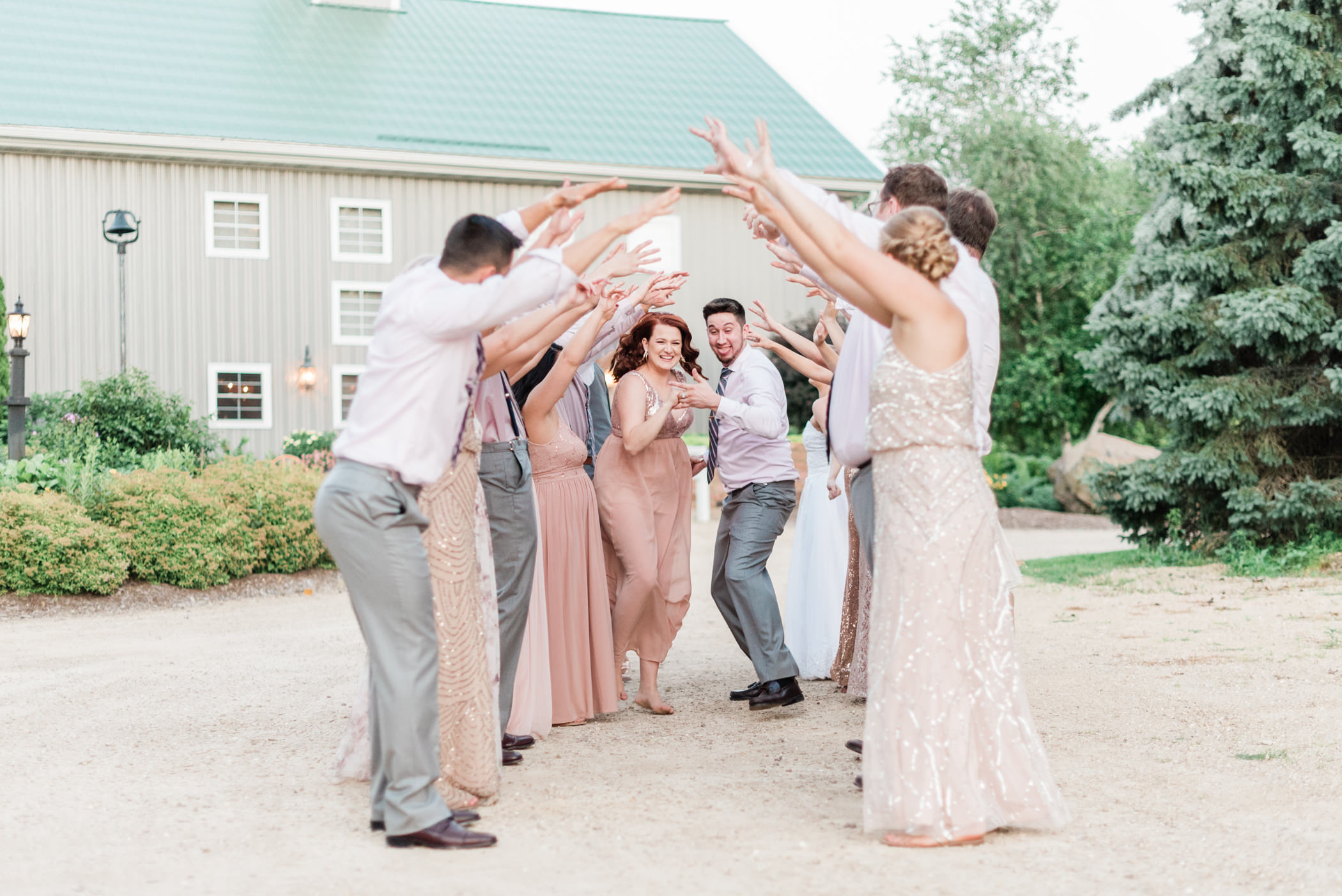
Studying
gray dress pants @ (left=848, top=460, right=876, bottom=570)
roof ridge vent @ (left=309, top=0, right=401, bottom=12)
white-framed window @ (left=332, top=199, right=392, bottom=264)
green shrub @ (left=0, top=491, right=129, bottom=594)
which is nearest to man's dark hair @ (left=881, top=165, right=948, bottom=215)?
gray dress pants @ (left=848, top=460, right=876, bottom=570)

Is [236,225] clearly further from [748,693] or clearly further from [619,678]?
[748,693]

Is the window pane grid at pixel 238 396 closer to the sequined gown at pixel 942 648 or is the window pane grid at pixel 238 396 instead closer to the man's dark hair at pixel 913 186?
the man's dark hair at pixel 913 186

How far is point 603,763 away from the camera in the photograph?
5246 mm

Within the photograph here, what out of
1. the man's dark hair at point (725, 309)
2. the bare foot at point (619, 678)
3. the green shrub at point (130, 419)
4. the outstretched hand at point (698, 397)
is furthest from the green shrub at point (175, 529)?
the outstretched hand at point (698, 397)

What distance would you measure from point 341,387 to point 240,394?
64.7 inches

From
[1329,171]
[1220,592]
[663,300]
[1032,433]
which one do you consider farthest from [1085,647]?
[1032,433]

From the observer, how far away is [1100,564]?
13.6 m

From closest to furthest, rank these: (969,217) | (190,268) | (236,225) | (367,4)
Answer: (969,217)
(190,268)
(236,225)
(367,4)

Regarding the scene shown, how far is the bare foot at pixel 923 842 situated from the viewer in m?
3.94

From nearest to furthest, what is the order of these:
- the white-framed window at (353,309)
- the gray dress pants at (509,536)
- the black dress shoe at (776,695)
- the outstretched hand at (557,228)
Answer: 1. the outstretched hand at (557,228)
2. the gray dress pants at (509,536)
3. the black dress shoe at (776,695)
4. the white-framed window at (353,309)

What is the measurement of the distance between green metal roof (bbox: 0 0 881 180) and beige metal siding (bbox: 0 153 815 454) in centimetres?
80

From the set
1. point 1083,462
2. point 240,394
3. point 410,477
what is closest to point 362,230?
point 240,394

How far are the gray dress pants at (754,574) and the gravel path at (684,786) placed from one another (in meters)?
0.31

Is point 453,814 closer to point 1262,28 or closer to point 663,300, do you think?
point 663,300
